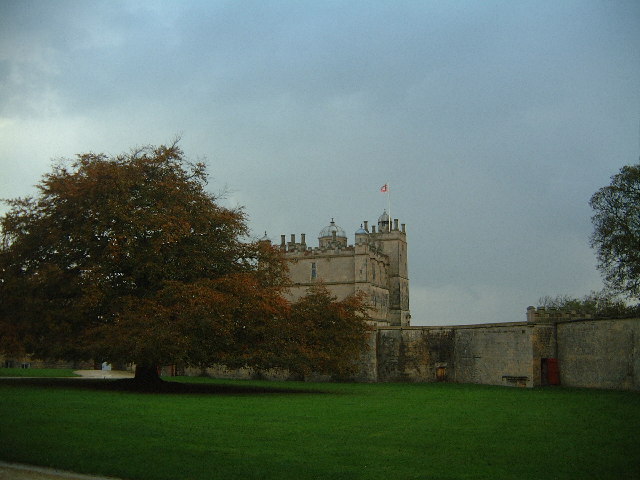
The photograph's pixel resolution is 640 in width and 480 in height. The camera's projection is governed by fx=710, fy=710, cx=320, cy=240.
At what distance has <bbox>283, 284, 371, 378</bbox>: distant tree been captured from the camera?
2986 cm

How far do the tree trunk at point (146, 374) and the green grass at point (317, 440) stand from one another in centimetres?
942

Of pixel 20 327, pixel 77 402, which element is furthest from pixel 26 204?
pixel 77 402

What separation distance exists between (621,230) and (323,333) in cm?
2039

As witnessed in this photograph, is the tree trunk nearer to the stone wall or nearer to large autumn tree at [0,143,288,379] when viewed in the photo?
large autumn tree at [0,143,288,379]

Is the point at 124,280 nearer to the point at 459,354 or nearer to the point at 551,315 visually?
the point at 459,354

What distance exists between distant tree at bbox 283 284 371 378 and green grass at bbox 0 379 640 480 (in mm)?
8888

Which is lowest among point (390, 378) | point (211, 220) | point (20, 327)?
point (390, 378)

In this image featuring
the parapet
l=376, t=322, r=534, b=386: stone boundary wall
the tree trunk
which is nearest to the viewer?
the tree trunk

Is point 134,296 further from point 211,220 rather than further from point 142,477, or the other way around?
point 142,477

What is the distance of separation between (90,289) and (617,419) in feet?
62.0

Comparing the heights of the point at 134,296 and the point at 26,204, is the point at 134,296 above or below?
below

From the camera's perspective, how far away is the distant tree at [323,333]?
29.9m

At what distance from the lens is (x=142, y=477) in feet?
32.6

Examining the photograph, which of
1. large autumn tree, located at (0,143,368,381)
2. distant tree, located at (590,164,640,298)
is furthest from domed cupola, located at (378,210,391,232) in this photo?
large autumn tree, located at (0,143,368,381)
